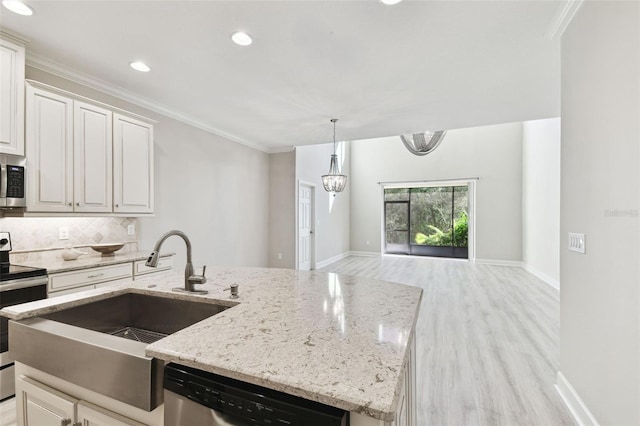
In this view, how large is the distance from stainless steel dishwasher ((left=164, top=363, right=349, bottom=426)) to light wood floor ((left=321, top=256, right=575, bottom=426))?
5.32 ft

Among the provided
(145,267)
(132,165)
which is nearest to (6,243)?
(145,267)

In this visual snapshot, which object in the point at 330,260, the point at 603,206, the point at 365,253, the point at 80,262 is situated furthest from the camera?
the point at 365,253

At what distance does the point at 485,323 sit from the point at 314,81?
138 inches

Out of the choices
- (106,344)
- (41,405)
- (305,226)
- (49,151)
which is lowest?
(41,405)

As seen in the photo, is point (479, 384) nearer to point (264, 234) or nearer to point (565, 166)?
point (565, 166)

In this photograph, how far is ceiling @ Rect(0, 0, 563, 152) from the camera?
1959 mm

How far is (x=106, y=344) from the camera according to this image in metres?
0.95

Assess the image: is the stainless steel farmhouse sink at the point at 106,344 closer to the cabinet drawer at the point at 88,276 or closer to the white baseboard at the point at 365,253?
the cabinet drawer at the point at 88,276

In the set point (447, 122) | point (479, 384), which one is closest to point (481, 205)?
point (447, 122)

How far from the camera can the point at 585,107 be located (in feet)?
5.62

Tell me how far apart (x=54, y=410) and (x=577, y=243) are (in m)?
2.80

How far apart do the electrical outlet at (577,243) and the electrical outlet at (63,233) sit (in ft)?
13.7

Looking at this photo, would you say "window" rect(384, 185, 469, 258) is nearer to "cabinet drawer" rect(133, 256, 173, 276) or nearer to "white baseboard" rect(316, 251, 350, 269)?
"white baseboard" rect(316, 251, 350, 269)

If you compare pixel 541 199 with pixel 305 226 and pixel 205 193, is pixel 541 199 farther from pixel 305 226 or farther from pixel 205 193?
pixel 205 193
